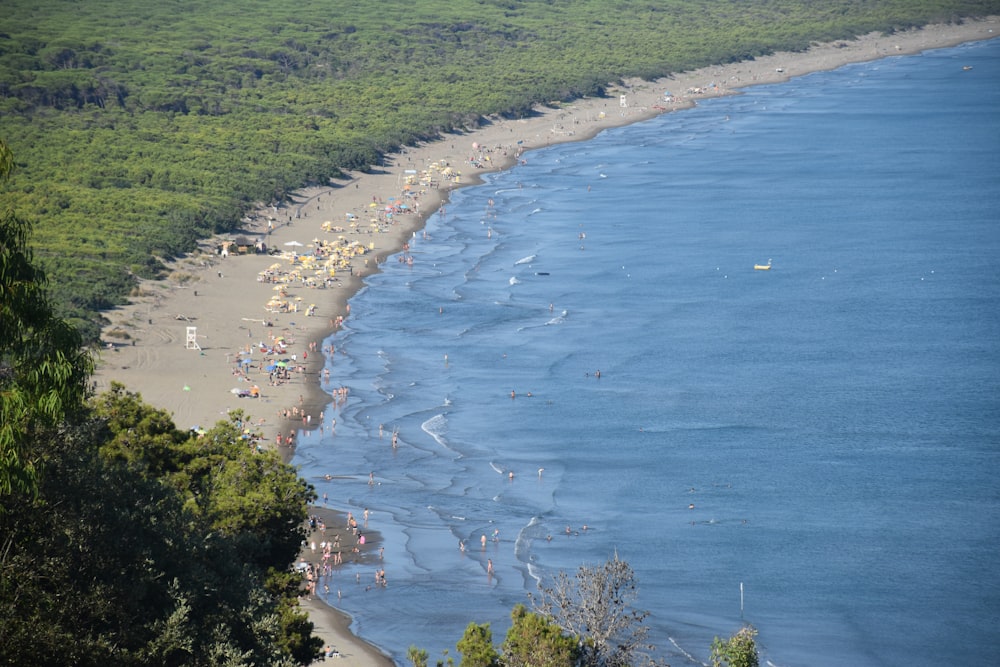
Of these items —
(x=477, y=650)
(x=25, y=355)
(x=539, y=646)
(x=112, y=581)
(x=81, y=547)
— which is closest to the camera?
(x=25, y=355)

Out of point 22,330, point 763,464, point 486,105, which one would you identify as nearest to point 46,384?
point 22,330

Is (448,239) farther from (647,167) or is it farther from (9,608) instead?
(9,608)

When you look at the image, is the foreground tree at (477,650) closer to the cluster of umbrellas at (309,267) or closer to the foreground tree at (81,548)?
the foreground tree at (81,548)

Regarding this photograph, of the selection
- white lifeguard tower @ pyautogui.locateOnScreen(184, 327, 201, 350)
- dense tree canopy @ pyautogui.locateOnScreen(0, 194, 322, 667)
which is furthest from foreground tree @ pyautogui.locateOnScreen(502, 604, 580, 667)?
white lifeguard tower @ pyautogui.locateOnScreen(184, 327, 201, 350)

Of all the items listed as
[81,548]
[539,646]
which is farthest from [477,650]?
[81,548]

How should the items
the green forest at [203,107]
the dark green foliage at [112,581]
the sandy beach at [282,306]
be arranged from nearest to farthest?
the dark green foliage at [112,581]
the sandy beach at [282,306]
the green forest at [203,107]

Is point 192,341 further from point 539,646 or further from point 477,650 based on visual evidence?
point 539,646

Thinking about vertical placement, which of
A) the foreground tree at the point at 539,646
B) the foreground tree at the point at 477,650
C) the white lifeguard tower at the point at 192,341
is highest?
the foreground tree at the point at 539,646

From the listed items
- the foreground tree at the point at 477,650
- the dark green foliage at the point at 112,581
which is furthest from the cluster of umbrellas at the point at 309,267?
the dark green foliage at the point at 112,581
